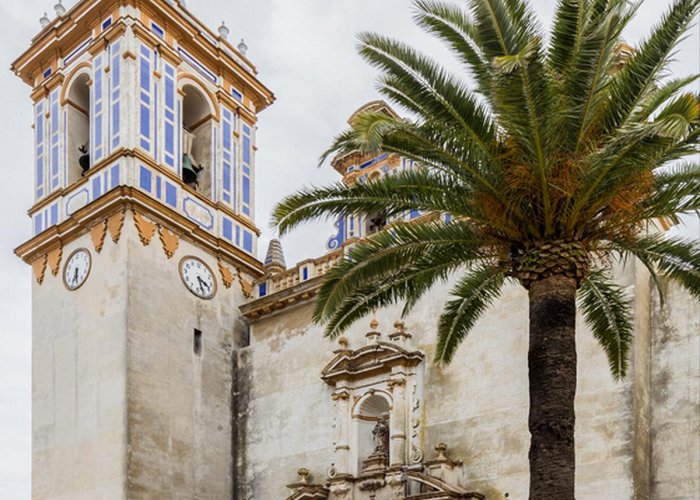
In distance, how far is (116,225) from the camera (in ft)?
81.1

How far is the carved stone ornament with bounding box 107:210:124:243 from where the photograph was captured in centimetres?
2462

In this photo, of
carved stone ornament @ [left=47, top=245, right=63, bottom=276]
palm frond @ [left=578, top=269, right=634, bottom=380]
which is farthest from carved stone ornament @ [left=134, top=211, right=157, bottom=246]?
palm frond @ [left=578, top=269, right=634, bottom=380]

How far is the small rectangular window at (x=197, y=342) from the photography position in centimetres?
2552

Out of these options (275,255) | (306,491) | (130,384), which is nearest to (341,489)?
(306,491)

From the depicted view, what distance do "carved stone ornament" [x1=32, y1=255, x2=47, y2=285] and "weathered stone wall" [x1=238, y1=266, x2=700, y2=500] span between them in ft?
16.9

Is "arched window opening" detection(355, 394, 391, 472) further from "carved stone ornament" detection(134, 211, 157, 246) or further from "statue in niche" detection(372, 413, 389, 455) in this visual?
"carved stone ornament" detection(134, 211, 157, 246)

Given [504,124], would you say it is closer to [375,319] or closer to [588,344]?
[588,344]

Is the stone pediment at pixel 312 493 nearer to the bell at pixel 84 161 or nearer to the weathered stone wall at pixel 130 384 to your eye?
the weathered stone wall at pixel 130 384

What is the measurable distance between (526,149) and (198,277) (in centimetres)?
1369

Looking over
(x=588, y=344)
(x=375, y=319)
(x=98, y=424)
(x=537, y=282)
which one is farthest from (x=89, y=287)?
(x=537, y=282)

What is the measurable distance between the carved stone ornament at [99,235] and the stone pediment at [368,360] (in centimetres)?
583

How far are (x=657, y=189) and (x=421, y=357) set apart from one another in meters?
9.24

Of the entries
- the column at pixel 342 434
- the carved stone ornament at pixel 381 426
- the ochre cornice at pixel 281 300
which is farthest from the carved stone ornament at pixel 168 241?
the column at pixel 342 434

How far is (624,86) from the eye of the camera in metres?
13.8
